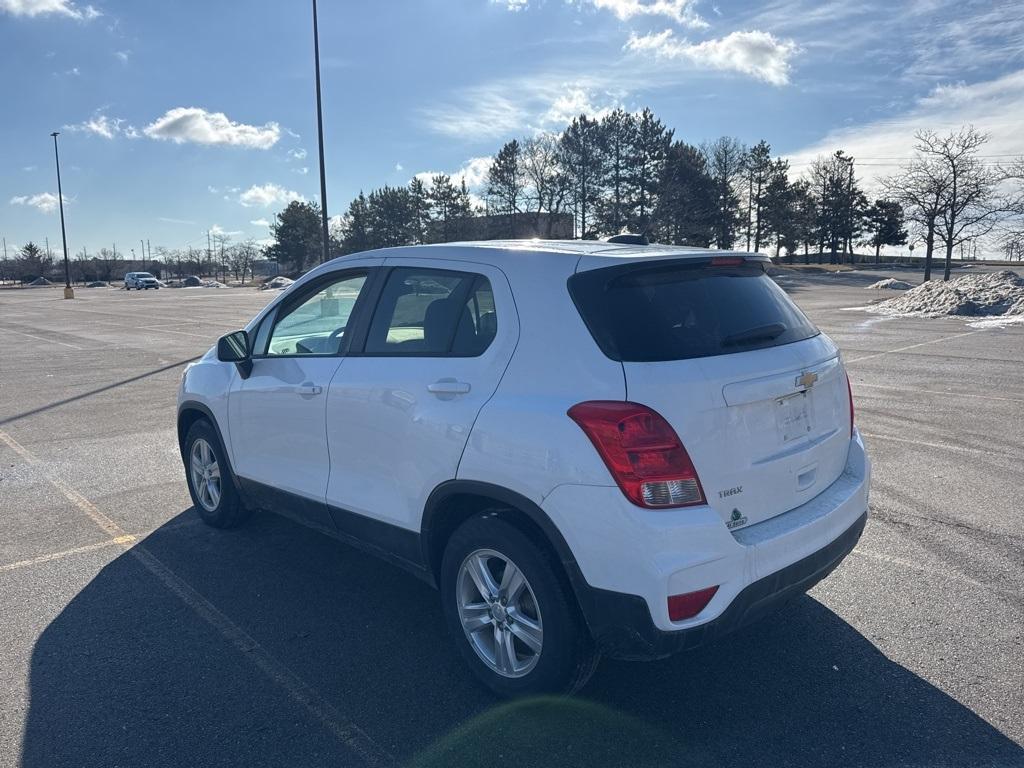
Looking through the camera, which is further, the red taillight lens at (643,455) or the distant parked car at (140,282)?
the distant parked car at (140,282)

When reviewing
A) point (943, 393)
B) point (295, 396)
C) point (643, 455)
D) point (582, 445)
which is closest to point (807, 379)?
point (643, 455)

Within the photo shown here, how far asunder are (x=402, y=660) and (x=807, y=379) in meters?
2.17

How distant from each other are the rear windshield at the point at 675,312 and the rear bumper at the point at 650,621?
865 mm

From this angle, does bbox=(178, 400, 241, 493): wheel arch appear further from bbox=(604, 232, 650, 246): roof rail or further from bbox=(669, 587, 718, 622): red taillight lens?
bbox=(669, 587, 718, 622): red taillight lens

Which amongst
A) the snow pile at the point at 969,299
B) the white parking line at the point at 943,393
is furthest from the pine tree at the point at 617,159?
the white parking line at the point at 943,393

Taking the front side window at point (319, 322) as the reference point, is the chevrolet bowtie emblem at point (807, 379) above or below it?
below

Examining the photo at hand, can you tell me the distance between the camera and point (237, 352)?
464 centimetres

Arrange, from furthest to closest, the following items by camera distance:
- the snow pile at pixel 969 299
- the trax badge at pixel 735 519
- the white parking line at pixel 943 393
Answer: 1. the snow pile at pixel 969 299
2. the white parking line at pixel 943 393
3. the trax badge at pixel 735 519

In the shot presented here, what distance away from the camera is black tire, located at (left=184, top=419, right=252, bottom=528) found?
201 inches

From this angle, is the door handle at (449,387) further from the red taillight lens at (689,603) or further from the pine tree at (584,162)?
the pine tree at (584,162)

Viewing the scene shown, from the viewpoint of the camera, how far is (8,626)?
3.96m

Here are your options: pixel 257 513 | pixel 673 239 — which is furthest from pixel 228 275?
pixel 257 513

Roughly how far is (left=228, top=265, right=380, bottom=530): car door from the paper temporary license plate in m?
2.12

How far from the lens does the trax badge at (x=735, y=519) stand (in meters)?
2.86
